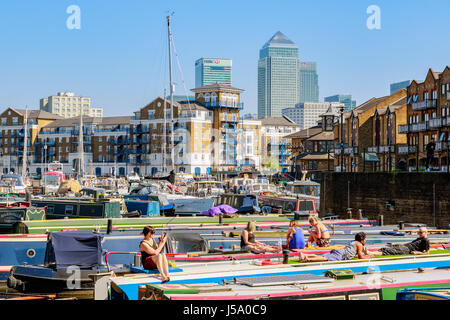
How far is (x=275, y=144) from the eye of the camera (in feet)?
442

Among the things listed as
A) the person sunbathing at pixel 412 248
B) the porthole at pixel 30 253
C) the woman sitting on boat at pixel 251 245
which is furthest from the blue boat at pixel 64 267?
the person sunbathing at pixel 412 248

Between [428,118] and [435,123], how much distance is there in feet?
13.4

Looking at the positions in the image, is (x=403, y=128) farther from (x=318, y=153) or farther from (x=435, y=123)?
(x=318, y=153)

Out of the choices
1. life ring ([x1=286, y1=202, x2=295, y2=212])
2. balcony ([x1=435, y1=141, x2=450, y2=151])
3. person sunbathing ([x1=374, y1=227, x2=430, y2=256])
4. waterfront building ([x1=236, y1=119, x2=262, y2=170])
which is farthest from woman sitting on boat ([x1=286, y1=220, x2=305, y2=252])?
waterfront building ([x1=236, y1=119, x2=262, y2=170])

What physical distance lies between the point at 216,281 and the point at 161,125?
311 feet

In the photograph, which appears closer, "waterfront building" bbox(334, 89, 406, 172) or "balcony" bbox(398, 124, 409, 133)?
"balcony" bbox(398, 124, 409, 133)

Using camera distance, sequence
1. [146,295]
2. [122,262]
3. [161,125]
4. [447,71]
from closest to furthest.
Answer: [146,295] < [122,262] < [447,71] < [161,125]

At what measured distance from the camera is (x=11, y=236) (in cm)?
1819

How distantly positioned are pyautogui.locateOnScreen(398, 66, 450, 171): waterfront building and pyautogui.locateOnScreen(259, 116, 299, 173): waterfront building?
5743 cm

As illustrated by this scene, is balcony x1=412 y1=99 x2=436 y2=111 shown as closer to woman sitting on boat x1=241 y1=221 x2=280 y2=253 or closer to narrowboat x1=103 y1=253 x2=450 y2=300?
woman sitting on boat x1=241 y1=221 x2=280 y2=253

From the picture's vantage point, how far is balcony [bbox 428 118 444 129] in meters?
50.9
